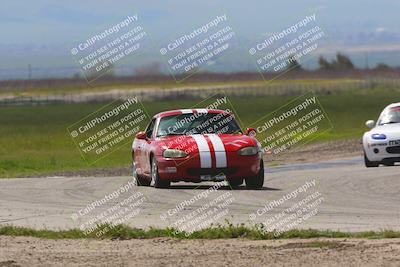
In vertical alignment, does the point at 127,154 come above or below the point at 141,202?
below

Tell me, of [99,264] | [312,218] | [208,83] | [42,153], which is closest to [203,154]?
[312,218]

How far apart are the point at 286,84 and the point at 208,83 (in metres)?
9.74

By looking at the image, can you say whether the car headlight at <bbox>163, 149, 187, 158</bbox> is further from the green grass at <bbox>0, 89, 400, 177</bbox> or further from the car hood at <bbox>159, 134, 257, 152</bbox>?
the green grass at <bbox>0, 89, 400, 177</bbox>

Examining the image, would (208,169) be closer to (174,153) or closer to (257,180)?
(174,153)

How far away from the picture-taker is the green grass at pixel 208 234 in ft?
39.9

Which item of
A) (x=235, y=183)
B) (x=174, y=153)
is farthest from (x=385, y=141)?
(x=174, y=153)

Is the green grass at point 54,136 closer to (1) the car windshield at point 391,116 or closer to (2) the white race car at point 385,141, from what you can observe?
(2) the white race car at point 385,141

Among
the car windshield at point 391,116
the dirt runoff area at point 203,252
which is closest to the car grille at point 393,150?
the car windshield at point 391,116

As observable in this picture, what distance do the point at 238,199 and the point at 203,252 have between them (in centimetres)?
570

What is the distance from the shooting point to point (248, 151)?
18969mm

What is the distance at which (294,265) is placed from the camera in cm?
1039

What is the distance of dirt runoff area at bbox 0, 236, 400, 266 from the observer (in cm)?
1065

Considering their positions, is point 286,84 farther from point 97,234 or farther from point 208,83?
point 97,234

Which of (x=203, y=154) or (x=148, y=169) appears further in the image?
(x=148, y=169)
